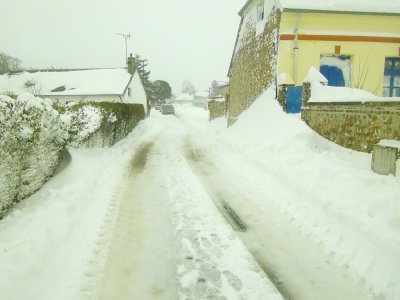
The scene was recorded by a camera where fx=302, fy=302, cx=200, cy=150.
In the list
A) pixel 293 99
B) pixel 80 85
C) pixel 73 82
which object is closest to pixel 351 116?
pixel 293 99

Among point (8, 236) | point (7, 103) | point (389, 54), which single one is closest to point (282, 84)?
point (389, 54)

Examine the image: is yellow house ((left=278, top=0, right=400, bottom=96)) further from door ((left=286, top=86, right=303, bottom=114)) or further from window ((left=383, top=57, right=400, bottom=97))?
door ((left=286, top=86, right=303, bottom=114))

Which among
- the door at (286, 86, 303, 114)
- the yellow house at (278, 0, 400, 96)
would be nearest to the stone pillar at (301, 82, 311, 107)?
the door at (286, 86, 303, 114)

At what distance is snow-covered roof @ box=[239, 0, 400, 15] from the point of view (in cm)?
1370

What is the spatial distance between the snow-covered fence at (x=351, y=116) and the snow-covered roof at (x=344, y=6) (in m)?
4.92

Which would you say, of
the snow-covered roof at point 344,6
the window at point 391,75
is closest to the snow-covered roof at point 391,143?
the snow-covered roof at point 344,6

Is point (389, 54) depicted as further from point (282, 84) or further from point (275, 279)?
point (275, 279)

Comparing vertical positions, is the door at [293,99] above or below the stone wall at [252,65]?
below

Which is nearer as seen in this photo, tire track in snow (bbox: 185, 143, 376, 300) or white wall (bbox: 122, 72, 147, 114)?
tire track in snow (bbox: 185, 143, 376, 300)

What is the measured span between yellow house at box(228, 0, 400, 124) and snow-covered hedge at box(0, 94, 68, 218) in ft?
32.6

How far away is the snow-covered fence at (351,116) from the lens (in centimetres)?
762

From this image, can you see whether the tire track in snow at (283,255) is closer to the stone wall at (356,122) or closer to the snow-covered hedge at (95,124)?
the stone wall at (356,122)

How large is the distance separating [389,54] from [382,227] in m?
13.4

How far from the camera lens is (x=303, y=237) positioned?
4672 millimetres
